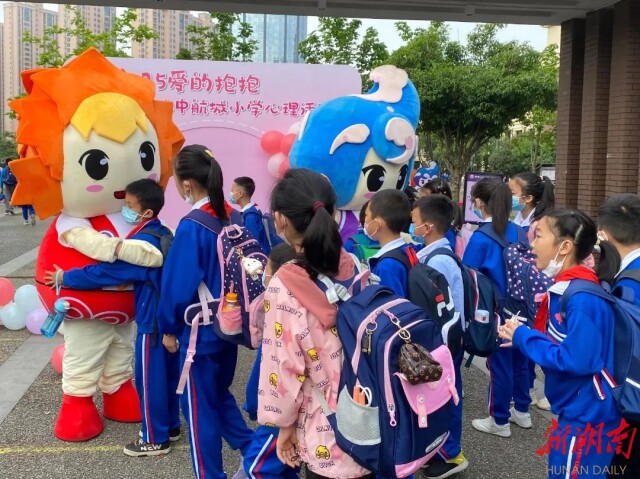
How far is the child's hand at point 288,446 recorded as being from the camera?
7.12 feet

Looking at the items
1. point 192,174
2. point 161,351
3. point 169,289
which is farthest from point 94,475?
point 192,174

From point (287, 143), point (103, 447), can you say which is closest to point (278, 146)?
point (287, 143)

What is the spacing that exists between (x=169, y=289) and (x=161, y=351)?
27.2 inches

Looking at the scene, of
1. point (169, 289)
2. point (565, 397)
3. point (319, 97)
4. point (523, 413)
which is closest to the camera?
point (565, 397)

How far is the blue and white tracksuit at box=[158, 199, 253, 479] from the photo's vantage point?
2.94 meters

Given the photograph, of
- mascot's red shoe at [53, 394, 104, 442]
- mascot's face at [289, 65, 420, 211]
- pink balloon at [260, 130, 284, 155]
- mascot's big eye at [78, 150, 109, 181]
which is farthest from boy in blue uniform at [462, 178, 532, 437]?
pink balloon at [260, 130, 284, 155]

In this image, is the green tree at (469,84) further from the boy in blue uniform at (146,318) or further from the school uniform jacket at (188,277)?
the school uniform jacket at (188,277)

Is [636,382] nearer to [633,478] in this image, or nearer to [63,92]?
[633,478]

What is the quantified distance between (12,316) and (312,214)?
5.02 m

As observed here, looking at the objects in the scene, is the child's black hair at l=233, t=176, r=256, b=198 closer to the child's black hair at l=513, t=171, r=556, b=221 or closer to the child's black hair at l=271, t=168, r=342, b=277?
the child's black hair at l=513, t=171, r=556, b=221

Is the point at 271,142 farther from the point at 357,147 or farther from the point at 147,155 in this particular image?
the point at 147,155

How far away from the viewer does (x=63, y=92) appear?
3730mm

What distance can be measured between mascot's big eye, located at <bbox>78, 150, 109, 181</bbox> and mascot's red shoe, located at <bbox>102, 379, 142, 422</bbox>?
1.44m

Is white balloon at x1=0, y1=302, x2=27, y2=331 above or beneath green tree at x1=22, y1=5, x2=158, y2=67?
beneath
